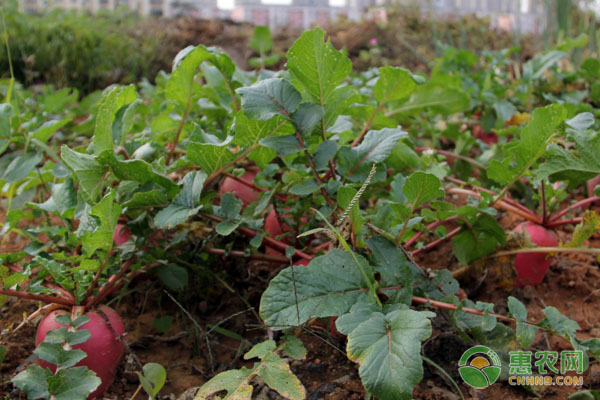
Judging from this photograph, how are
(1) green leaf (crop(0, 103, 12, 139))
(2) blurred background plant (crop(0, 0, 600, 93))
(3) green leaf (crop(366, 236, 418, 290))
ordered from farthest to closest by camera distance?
(2) blurred background plant (crop(0, 0, 600, 93))
(1) green leaf (crop(0, 103, 12, 139))
(3) green leaf (crop(366, 236, 418, 290))

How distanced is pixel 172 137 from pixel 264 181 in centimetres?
30

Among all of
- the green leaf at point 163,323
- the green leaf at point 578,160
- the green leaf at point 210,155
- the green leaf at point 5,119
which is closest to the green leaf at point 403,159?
the green leaf at point 578,160

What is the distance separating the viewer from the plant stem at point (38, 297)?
1.00 metres

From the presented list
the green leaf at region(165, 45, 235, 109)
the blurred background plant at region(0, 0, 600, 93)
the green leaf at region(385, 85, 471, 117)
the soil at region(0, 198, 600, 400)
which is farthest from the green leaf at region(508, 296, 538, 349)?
the blurred background plant at region(0, 0, 600, 93)

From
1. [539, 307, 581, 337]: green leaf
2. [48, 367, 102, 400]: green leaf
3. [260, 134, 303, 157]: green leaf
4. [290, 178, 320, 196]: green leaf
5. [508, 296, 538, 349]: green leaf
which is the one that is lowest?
[48, 367, 102, 400]: green leaf

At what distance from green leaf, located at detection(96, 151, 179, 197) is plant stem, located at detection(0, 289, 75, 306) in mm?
269

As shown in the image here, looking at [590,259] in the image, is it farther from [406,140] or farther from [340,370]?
[340,370]

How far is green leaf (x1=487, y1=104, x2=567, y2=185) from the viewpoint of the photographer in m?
1.02

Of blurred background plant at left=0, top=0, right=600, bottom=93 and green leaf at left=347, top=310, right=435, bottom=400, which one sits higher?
blurred background plant at left=0, top=0, right=600, bottom=93

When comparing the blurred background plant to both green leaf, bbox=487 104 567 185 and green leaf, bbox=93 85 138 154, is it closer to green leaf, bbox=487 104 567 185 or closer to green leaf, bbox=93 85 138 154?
green leaf, bbox=487 104 567 185

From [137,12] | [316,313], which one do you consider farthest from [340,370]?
[137,12]

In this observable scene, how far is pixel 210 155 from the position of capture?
1.03 metres

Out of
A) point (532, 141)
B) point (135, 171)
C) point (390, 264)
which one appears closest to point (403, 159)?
point (532, 141)

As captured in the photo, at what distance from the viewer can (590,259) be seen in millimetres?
1467
